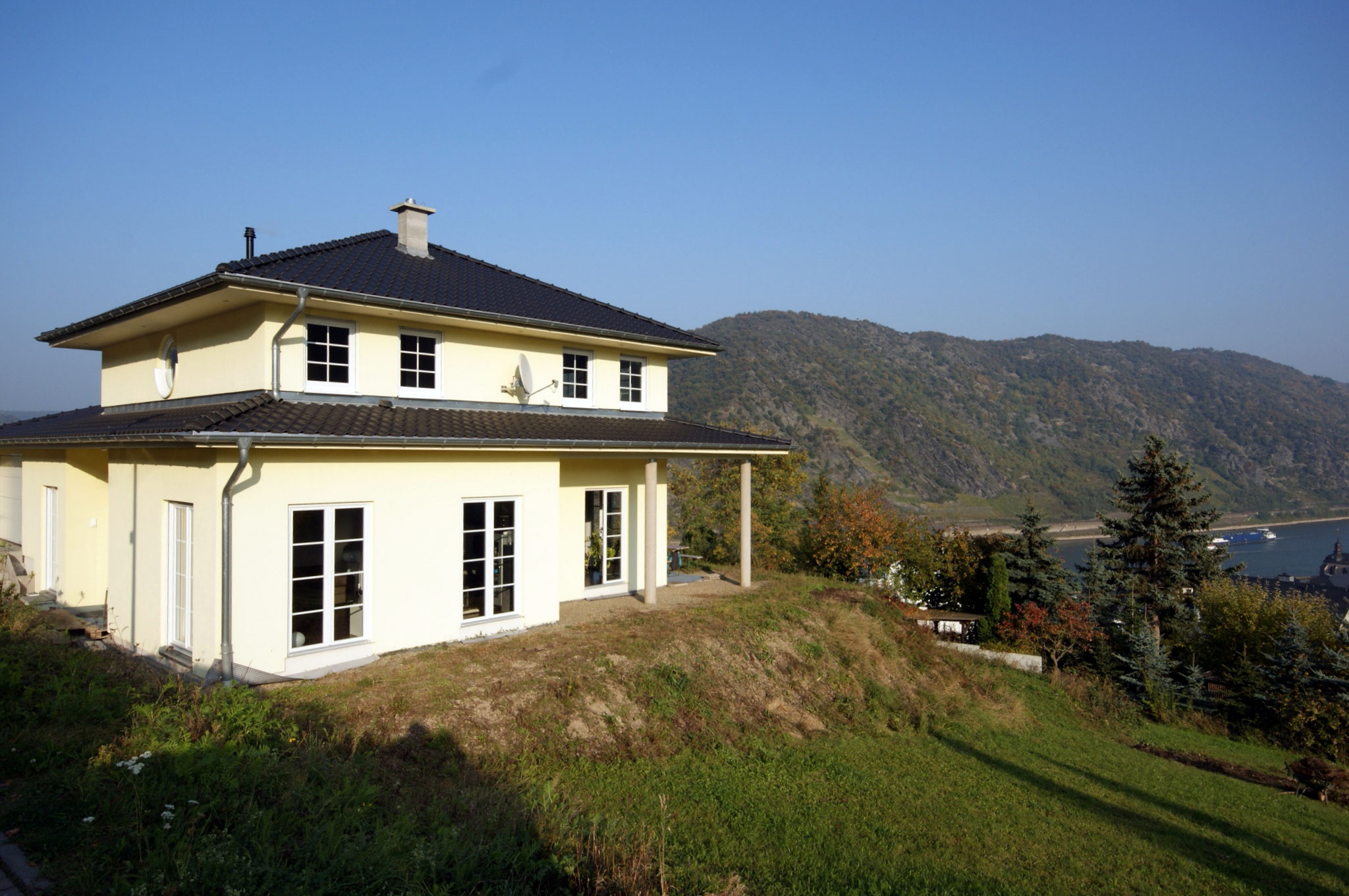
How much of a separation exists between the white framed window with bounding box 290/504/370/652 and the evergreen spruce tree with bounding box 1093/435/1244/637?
23.5 meters

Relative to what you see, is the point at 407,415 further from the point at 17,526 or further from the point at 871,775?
the point at 17,526

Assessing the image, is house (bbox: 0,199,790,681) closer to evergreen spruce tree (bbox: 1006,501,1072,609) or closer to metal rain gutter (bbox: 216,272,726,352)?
metal rain gutter (bbox: 216,272,726,352)

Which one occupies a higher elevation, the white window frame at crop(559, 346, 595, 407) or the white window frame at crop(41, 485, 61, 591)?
the white window frame at crop(559, 346, 595, 407)

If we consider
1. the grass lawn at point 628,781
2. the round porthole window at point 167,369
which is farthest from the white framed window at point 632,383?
the round porthole window at point 167,369

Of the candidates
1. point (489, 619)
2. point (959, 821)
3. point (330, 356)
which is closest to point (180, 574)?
point (330, 356)

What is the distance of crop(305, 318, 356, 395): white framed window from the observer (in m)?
11.6

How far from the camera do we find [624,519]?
52.8 feet

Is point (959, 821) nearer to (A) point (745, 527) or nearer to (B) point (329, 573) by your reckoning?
(B) point (329, 573)

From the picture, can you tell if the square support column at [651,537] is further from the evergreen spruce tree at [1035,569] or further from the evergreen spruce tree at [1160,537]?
the evergreen spruce tree at [1160,537]

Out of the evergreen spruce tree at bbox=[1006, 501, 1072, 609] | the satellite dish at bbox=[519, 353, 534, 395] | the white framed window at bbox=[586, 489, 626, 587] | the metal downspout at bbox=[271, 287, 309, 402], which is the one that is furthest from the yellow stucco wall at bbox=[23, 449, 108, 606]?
the evergreen spruce tree at bbox=[1006, 501, 1072, 609]

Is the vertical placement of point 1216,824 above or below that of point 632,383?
below

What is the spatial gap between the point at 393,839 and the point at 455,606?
6.79 meters

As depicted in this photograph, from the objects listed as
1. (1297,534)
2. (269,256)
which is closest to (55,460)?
(269,256)

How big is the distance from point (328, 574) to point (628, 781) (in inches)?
192
